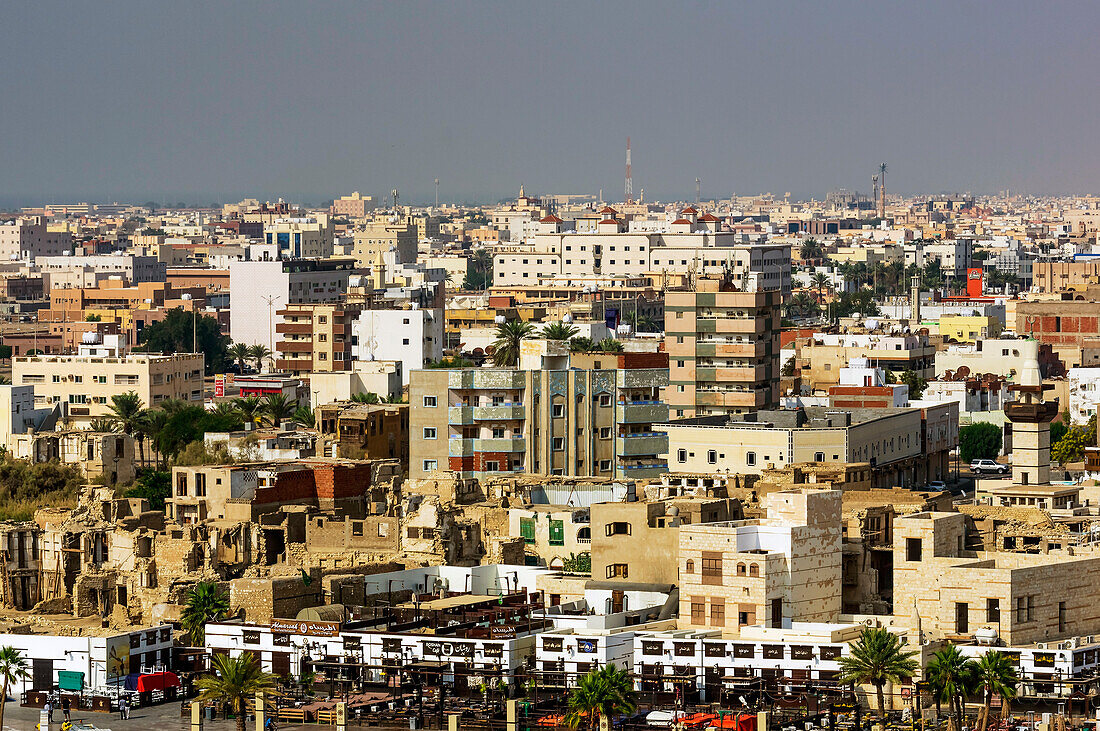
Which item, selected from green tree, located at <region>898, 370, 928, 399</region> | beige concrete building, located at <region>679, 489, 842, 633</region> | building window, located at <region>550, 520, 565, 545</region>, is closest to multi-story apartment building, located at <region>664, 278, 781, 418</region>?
green tree, located at <region>898, 370, 928, 399</region>

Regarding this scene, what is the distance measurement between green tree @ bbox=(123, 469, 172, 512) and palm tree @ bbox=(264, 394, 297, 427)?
12122 millimetres

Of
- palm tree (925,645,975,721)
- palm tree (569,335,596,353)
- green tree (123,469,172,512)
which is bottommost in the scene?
palm tree (925,645,975,721)

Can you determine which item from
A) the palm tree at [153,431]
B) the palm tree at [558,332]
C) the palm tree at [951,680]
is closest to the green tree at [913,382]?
the palm tree at [558,332]

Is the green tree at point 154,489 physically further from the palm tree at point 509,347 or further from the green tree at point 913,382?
the green tree at point 913,382

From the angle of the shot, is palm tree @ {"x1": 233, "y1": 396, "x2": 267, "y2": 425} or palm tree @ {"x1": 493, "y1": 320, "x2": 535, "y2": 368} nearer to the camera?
palm tree @ {"x1": 233, "y1": 396, "x2": 267, "y2": 425}

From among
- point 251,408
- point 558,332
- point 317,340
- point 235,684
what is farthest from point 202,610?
point 317,340

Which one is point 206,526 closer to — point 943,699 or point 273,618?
point 273,618

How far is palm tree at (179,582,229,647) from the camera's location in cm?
5106

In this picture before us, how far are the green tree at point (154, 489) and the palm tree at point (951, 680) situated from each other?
30.7 meters

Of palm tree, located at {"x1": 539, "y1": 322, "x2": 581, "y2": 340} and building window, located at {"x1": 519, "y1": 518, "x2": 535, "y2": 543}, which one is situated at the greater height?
palm tree, located at {"x1": 539, "y1": 322, "x2": 581, "y2": 340}

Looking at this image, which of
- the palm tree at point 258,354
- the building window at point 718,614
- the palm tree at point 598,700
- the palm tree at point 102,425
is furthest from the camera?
the palm tree at point 258,354

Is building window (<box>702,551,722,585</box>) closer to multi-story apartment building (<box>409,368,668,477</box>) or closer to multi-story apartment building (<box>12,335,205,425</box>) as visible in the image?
multi-story apartment building (<box>409,368,668,477</box>)

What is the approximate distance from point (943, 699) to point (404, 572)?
15.2 meters

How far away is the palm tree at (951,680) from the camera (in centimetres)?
4447
